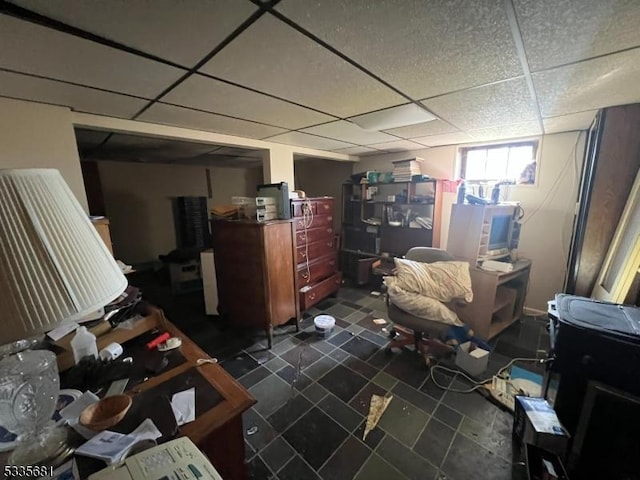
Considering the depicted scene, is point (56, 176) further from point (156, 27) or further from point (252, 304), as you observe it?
point (252, 304)

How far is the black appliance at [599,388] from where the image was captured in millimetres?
1082

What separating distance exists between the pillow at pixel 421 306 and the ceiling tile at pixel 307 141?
1809mm

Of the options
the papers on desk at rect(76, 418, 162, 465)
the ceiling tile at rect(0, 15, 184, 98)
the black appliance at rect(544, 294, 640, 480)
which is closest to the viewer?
the papers on desk at rect(76, 418, 162, 465)

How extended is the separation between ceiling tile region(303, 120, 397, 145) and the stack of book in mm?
672

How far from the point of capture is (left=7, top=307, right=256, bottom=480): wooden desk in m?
0.85

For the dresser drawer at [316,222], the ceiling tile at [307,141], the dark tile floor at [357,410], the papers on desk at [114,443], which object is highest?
the ceiling tile at [307,141]

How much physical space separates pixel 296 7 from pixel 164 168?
5.14 m

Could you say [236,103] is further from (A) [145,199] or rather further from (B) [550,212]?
(A) [145,199]

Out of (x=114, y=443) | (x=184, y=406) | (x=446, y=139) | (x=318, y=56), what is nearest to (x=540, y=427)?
(x=184, y=406)

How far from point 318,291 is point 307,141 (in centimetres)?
187

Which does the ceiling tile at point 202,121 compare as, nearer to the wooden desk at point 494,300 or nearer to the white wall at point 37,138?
the white wall at point 37,138

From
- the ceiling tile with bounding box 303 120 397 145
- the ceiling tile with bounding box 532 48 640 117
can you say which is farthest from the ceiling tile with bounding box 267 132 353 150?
the ceiling tile with bounding box 532 48 640 117

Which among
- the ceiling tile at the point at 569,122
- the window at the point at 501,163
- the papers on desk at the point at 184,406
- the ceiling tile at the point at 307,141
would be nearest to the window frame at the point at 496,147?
the window at the point at 501,163

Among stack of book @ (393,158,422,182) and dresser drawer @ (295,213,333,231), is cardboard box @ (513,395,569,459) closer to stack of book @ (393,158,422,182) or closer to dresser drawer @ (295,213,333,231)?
dresser drawer @ (295,213,333,231)
